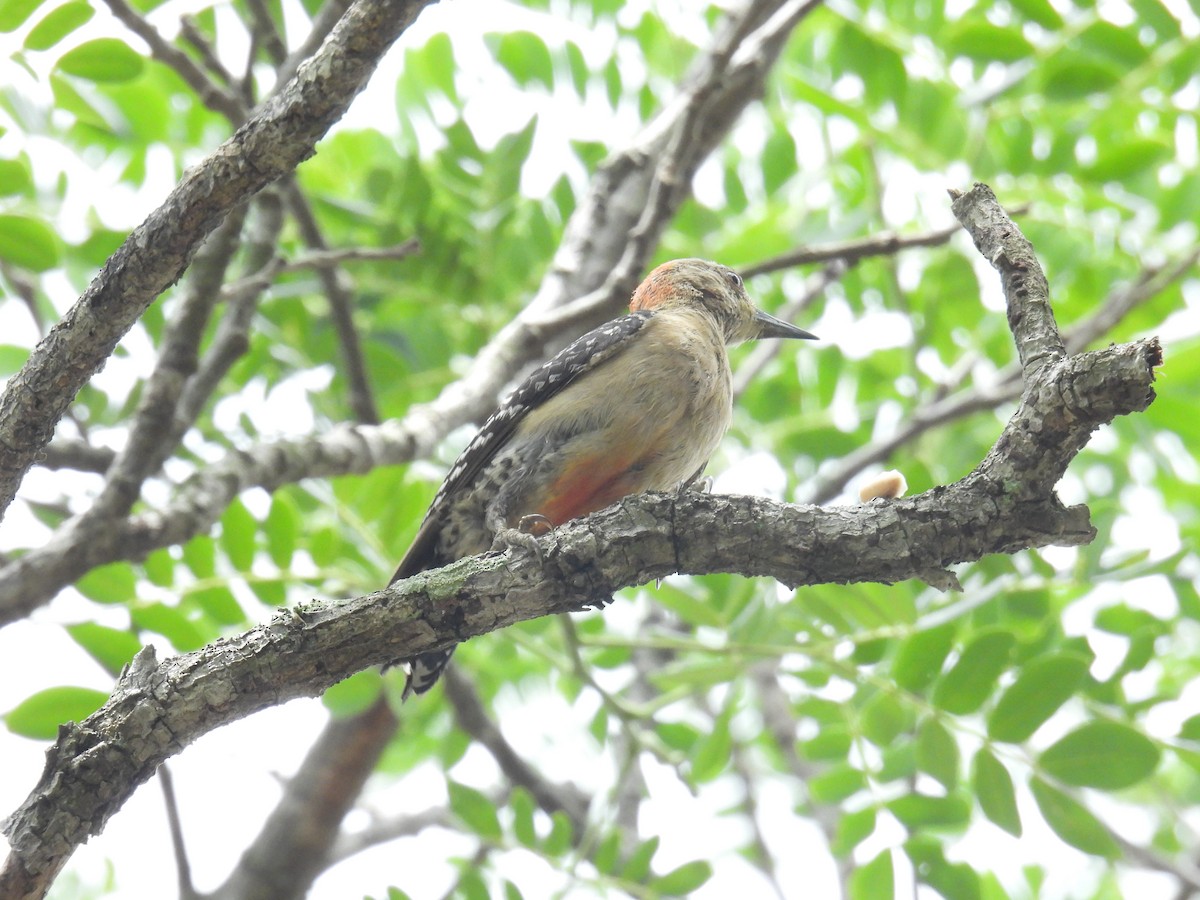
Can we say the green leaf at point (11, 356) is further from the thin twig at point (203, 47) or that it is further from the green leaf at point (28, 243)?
the thin twig at point (203, 47)

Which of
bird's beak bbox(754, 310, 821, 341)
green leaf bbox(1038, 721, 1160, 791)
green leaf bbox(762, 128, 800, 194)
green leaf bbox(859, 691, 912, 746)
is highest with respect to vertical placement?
green leaf bbox(762, 128, 800, 194)

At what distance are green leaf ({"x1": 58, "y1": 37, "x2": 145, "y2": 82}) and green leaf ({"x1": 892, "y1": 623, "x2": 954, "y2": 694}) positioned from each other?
3.54 metres

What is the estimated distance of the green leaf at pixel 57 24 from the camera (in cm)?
419

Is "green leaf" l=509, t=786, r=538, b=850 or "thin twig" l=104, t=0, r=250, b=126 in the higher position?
"thin twig" l=104, t=0, r=250, b=126

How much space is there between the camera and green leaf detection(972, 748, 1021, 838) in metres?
4.39

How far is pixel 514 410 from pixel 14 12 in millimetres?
2281

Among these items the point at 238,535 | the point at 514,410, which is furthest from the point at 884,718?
the point at 238,535

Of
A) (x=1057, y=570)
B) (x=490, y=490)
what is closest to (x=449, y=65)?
(x=490, y=490)

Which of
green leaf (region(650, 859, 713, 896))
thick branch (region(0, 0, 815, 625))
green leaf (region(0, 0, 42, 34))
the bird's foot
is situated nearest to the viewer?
the bird's foot

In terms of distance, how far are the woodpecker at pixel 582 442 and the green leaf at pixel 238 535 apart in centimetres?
79

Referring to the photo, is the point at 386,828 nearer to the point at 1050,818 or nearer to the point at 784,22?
the point at 1050,818

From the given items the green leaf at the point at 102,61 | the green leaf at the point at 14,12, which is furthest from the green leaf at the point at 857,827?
the green leaf at the point at 14,12

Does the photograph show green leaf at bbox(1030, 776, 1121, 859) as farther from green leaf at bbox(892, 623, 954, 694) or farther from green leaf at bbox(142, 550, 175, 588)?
green leaf at bbox(142, 550, 175, 588)

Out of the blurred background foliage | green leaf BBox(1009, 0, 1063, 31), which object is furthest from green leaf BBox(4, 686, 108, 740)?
green leaf BBox(1009, 0, 1063, 31)
